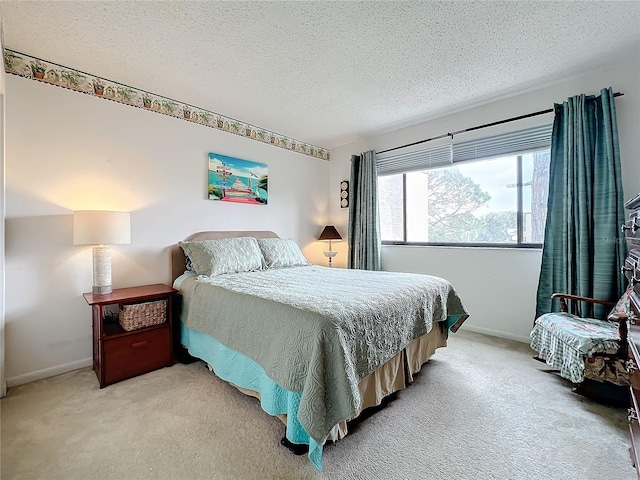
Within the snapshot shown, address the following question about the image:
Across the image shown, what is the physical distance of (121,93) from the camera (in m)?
2.62

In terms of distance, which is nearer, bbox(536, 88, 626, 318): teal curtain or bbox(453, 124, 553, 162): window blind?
bbox(536, 88, 626, 318): teal curtain

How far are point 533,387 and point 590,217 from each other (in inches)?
59.8

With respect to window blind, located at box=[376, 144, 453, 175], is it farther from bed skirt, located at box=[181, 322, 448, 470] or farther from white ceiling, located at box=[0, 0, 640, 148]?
bed skirt, located at box=[181, 322, 448, 470]

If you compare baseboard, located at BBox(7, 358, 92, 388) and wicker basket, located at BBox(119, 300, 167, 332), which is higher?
wicker basket, located at BBox(119, 300, 167, 332)

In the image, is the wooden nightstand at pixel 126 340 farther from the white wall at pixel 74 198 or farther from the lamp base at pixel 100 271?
the white wall at pixel 74 198

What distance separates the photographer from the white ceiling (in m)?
1.77

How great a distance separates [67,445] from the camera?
1.51 m

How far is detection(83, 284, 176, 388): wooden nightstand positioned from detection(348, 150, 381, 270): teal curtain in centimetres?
246

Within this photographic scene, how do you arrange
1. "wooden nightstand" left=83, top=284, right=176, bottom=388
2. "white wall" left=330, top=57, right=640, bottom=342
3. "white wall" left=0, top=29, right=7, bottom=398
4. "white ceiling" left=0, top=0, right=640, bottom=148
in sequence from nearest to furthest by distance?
"white ceiling" left=0, top=0, right=640, bottom=148 < "white wall" left=0, top=29, right=7, bottom=398 < "wooden nightstand" left=83, top=284, right=176, bottom=388 < "white wall" left=330, top=57, right=640, bottom=342

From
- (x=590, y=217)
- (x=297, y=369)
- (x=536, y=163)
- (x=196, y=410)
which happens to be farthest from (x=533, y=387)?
(x=196, y=410)

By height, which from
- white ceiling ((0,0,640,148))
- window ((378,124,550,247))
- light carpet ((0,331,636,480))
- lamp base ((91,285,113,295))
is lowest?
light carpet ((0,331,636,480))

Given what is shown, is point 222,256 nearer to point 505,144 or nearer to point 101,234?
point 101,234

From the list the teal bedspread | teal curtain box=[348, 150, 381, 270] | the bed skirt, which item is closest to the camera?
the teal bedspread

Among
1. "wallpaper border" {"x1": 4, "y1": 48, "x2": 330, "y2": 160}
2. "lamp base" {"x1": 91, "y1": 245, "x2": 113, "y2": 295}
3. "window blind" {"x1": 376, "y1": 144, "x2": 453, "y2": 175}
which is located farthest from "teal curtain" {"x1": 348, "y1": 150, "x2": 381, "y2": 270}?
"lamp base" {"x1": 91, "y1": 245, "x2": 113, "y2": 295}
